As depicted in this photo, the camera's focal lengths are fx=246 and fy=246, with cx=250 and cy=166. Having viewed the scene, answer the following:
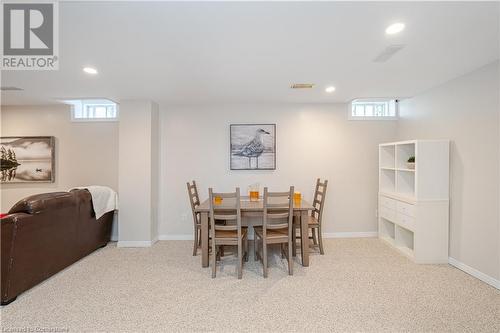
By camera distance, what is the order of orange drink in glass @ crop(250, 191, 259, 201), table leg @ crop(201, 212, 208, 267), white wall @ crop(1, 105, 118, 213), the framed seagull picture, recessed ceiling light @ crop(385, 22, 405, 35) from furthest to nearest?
white wall @ crop(1, 105, 118, 213) → the framed seagull picture → orange drink in glass @ crop(250, 191, 259, 201) → table leg @ crop(201, 212, 208, 267) → recessed ceiling light @ crop(385, 22, 405, 35)

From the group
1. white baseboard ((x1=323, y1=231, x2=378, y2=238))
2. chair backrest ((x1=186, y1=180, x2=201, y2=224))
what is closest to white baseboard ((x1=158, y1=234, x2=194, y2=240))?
chair backrest ((x1=186, y1=180, x2=201, y2=224))

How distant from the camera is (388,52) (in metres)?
2.49

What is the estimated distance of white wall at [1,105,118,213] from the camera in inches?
183

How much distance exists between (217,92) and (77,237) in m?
2.89

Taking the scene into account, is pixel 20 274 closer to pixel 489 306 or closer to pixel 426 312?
pixel 426 312

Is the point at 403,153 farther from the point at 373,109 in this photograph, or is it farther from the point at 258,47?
the point at 258,47

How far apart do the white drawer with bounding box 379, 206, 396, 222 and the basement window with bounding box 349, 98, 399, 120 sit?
167cm

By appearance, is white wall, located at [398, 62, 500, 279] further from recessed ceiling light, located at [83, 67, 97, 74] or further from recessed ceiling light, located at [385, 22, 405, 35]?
recessed ceiling light, located at [83, 67, 97, 74]

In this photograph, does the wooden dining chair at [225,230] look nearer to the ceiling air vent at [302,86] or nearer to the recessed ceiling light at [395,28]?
the ceiling air vent at [302,86]

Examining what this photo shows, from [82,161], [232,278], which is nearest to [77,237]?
[82,161]

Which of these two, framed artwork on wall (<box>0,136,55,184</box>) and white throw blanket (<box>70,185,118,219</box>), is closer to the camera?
white throw blanket (<box>70,185,118,219</box>)

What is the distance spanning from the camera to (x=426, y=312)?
2246mm

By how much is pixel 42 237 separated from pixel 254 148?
10.5ft

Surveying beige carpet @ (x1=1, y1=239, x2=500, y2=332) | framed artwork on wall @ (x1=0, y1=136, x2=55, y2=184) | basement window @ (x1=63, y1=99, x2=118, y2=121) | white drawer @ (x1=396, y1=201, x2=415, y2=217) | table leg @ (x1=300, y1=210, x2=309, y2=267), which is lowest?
beige carpet @ (x1=1, y1=239, x2=500, y2=332)
